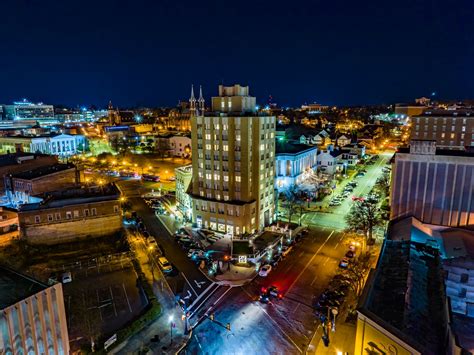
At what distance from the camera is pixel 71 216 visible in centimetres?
4731

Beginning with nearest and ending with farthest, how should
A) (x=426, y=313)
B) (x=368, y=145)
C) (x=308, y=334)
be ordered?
1. (x=426, y=313)
2. (x=308, y=334)
3. (x=368, y=145)

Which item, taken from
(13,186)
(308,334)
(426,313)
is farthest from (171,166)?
(426,313)

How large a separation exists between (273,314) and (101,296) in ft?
59.5

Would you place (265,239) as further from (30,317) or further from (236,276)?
(30,317)

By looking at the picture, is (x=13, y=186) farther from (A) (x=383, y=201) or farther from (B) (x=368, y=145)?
(B) (x=368, y=145)

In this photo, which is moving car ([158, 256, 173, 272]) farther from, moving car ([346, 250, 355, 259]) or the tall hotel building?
moving car ([346, 250, 355, 259])

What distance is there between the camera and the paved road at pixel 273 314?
26.8m

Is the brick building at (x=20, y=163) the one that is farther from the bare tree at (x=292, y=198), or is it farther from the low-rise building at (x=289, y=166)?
the bare tree at (x=292, y=198)

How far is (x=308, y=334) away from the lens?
28.0 m

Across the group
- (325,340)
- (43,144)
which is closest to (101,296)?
(325,340)

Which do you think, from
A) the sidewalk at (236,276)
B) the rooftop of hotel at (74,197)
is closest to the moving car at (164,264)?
the sidewalk at (236,276)

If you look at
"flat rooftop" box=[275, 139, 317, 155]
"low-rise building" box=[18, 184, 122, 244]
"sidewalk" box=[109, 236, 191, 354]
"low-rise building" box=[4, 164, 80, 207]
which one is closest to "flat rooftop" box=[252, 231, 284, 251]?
"sidewalk" box=[109, 236, 191, 354]

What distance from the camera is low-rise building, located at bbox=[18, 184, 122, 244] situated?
148 ft

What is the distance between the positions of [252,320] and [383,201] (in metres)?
44.6
